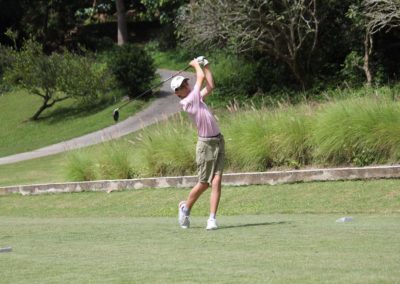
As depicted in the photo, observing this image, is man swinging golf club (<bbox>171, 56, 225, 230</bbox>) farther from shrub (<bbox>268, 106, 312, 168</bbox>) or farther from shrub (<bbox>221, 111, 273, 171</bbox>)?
shrub (<bbox>221, 111, 273, 171</bbox>)

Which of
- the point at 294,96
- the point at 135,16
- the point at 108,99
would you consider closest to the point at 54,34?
the point at 135,16

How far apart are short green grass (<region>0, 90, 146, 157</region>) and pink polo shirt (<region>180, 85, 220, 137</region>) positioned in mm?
22806

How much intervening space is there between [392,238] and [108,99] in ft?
102

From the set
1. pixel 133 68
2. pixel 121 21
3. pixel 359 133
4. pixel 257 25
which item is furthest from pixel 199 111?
pixel 121 21

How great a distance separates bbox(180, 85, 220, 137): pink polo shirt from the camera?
10438 millimetres

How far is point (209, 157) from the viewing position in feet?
34.7

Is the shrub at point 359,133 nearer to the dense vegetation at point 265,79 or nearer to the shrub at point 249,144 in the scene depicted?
the dense vegetation at point 265,79

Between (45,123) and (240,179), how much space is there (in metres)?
24.0

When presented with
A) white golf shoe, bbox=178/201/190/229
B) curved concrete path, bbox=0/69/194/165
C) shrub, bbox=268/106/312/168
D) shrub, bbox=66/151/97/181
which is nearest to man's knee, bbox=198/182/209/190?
white golf shoe, bbox=178/201/190/229

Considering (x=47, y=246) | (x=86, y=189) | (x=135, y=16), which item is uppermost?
(x=47, y=246)

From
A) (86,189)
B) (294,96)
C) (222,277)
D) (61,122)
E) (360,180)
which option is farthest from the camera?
(61,122)

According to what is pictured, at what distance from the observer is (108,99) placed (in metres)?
38.9

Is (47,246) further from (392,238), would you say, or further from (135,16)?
(135,16)

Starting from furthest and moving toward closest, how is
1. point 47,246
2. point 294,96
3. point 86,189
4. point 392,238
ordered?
point 294,96 < point 86,189 < point 47,246 < point 392,238
